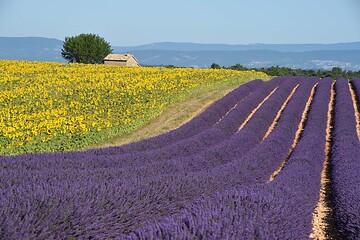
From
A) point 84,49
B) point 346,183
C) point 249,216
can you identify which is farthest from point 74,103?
point 84,49

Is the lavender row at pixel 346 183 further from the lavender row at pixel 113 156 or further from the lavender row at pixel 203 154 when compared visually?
the lavender row at pixel 113 156

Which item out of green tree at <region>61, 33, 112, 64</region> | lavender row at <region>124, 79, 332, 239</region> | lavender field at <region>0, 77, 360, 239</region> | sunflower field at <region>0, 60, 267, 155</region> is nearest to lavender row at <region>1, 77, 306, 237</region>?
lavender field at <region>0, 77, 360, 239</region>

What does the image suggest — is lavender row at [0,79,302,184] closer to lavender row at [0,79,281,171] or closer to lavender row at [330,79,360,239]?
lavender row at [0,79,281,171]

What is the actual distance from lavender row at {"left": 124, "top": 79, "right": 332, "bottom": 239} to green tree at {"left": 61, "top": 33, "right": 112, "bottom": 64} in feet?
227

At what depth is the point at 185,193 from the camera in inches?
284

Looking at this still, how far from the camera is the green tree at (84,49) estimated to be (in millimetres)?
74312

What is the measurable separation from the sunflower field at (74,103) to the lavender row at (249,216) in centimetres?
994

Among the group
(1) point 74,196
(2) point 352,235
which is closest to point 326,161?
(2) point 352,235

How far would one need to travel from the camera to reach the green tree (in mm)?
74312

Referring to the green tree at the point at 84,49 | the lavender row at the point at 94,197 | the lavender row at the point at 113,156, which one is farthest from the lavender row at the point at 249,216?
the green tree at the point at 84,49

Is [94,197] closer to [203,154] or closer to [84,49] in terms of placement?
[203,154]

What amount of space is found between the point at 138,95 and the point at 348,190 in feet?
60.4

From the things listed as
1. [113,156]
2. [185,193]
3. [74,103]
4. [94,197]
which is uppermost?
[94,197]

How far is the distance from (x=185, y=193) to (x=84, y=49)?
70642 millimetres
